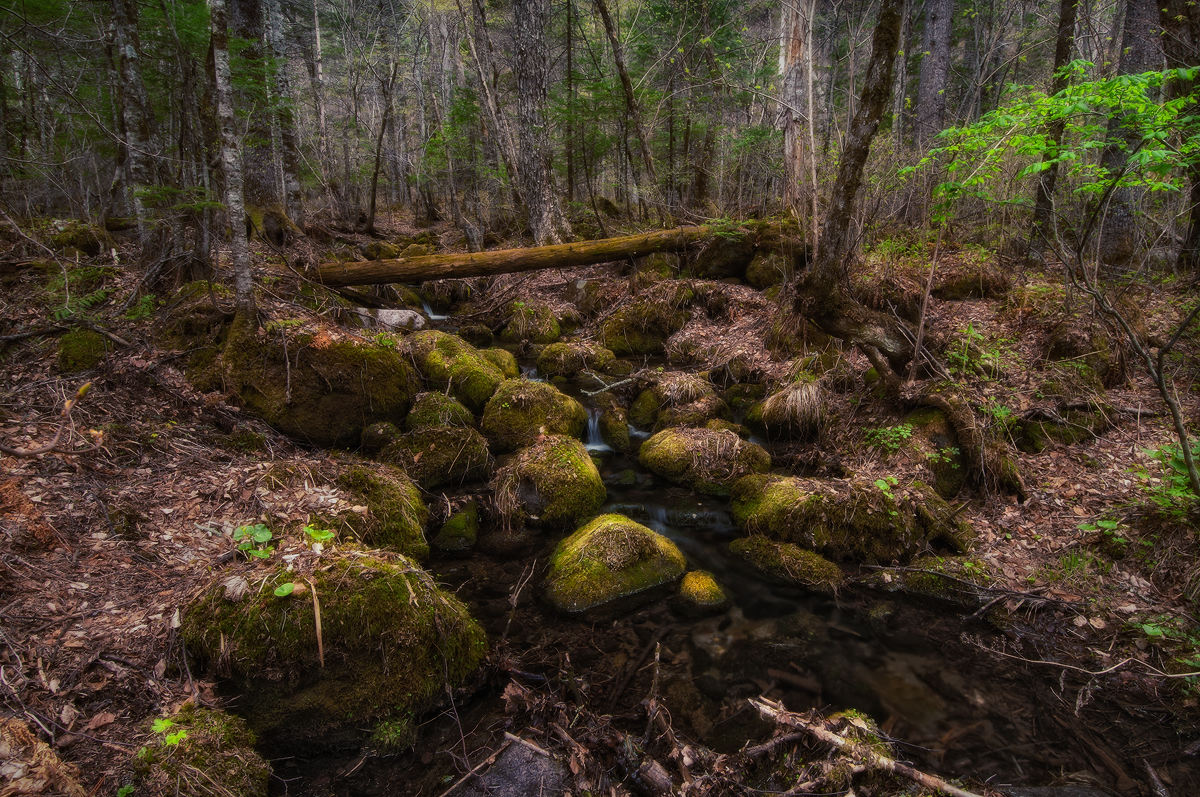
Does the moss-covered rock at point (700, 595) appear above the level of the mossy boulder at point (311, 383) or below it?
below

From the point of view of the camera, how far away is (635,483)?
24.1 feet

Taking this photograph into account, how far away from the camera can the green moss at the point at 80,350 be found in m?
5.19

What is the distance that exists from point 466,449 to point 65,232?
679cm

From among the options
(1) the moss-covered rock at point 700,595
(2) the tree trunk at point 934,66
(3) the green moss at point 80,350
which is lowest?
(1) the moss-covered rock at point 700,595

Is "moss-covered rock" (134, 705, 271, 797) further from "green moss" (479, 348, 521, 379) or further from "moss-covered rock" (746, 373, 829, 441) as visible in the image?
"moss-covered rock" (746, 373, 829, 441)

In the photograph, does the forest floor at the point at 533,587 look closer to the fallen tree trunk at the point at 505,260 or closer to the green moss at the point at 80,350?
the green moss at the point at 80,350

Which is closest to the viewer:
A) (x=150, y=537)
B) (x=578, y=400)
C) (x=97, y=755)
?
(x=97, y=755)

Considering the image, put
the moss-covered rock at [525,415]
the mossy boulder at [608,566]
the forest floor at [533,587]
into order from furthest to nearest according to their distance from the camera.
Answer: the moss-covered rock at [525,415], the mossy boulder at [608,566], the forest floor at [533,587]

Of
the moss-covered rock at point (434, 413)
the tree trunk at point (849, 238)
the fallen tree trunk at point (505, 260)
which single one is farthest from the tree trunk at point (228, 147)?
the tree trunk at point (849, 238)

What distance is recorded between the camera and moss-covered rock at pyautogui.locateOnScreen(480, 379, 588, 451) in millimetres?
7406

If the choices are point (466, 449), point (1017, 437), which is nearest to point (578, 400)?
point (466, 449)

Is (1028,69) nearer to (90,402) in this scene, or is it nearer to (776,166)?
(776,166)

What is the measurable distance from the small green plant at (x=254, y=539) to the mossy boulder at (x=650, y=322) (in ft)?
24.8

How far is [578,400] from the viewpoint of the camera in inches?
352
